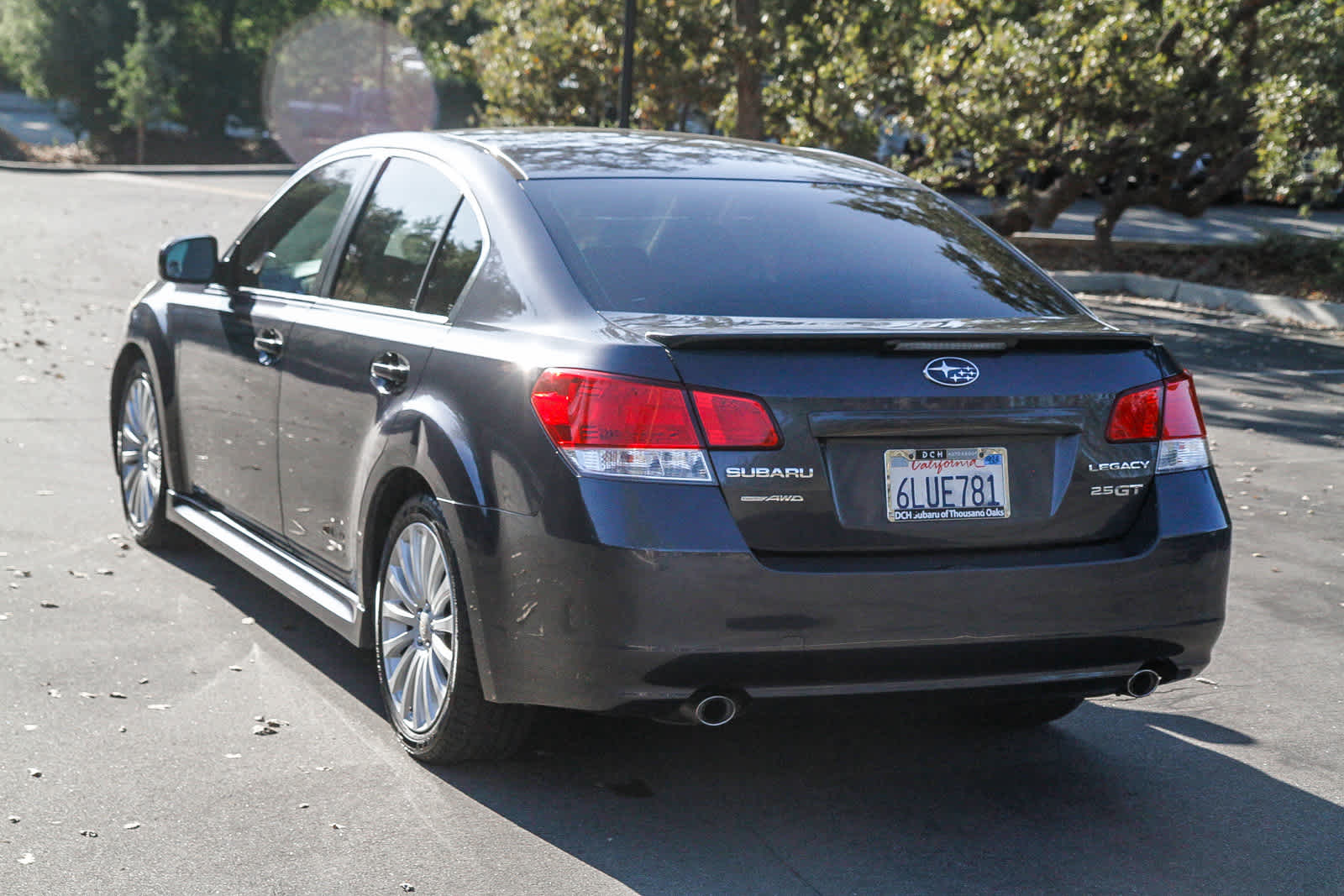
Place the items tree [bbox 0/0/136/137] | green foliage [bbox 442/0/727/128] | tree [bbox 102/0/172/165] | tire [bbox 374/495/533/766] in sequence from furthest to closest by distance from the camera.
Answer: tree [bbox 0/0/136/137] → tree [bbox 102/0/172/165] → green foliage [bbox 442/0/727/128] → tire [bbox 374/495/533/766]

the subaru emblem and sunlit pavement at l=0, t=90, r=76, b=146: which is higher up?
the subaru emblem

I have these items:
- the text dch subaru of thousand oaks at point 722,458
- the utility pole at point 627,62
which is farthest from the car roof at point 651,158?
the utility pole at point 627,62

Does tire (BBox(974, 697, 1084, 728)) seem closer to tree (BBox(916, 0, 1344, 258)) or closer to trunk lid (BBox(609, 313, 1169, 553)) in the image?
trunk lid (BBox(609, 313, 1169, 553))

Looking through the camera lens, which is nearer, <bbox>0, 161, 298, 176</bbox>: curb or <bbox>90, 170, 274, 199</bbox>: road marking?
<bbox>90, 170, 274, 199</bbox>: road marking

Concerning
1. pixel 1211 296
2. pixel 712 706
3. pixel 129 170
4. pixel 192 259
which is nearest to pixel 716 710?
pixel 712 706

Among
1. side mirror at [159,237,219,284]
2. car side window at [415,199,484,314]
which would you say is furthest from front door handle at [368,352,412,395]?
side mirror at [159,237,219,284]

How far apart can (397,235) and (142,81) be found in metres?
50.0

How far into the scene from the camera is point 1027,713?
16.6 feet

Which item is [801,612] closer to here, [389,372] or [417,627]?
[417,627]

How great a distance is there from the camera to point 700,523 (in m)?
3.81

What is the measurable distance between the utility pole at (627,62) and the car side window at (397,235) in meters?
12.2

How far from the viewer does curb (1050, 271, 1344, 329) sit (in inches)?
685

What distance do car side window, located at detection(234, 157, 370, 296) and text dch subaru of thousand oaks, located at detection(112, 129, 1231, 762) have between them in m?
0.42

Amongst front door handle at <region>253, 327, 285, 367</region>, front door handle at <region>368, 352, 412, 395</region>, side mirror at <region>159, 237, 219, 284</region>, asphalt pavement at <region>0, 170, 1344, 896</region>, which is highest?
side mirror at <region>159, 237, 219, 284</region>
